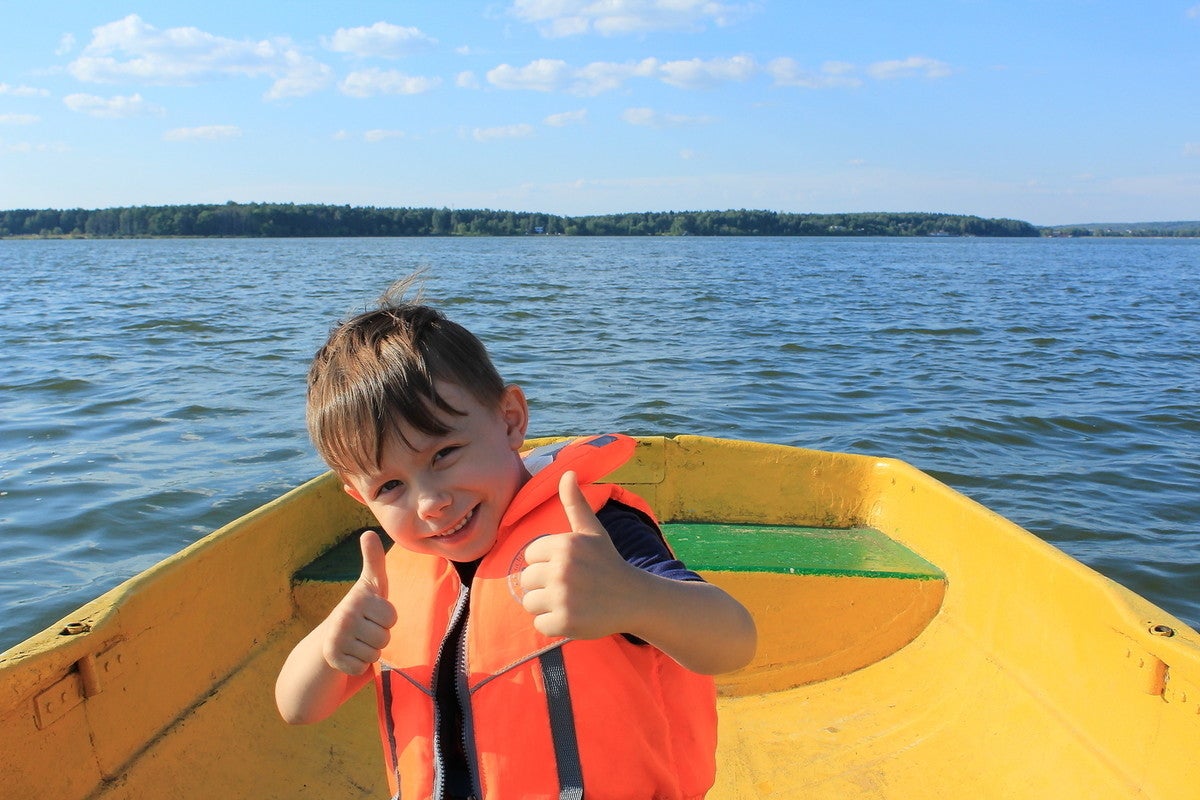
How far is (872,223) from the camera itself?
91.0 m

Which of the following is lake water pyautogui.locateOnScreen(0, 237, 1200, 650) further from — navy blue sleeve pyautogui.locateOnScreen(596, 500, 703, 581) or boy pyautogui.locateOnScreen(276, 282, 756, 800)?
navy blue sleeve pyautogui.locateOnScreen(596, 500, 703, 581)

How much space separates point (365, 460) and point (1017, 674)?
1.89 meters

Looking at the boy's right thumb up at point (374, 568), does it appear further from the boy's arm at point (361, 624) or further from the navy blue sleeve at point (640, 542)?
the navy blue sleeve at point (640, 542)

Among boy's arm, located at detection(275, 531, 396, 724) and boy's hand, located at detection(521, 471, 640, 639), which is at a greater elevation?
boy's hand, located at detection(521, 471, 640, 639)

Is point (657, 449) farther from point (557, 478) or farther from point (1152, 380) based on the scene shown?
point (1152, 380)

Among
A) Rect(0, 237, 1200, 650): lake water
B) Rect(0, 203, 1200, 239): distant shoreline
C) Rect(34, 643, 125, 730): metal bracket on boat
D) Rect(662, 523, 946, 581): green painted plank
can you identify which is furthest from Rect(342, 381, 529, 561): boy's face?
Rect(0, 203, 1200, 239): distant shoreline

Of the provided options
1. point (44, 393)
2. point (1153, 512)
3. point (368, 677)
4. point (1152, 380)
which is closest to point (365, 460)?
point (368, 677)

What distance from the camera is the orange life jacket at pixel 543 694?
142 centimetres

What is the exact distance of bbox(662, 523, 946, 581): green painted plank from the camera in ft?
9.58

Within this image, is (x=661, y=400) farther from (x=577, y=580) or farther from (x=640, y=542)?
(x=577, y=580)

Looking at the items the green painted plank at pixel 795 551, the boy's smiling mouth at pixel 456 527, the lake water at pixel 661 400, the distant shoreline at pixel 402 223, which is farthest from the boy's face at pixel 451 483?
the distant shoreline at pixel 402 223

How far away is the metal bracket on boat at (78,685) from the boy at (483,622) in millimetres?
645

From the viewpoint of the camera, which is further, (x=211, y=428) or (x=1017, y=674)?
(x=211, y=428)

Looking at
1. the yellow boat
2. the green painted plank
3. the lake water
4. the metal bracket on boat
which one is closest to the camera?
the metal bracket on boat
